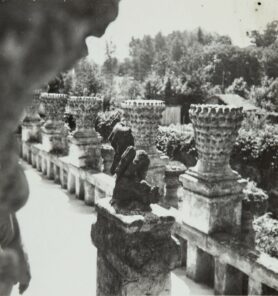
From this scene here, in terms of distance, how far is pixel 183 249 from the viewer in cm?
582

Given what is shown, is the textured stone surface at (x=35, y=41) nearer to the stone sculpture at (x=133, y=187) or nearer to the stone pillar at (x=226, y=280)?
the stone sculpture at (x=133, y=187)

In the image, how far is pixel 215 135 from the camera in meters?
5.13

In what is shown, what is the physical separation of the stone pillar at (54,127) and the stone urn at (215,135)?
604 centimetres

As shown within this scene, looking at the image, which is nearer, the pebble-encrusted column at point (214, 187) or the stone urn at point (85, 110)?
the pebble-encrusted column at point (214, 187)

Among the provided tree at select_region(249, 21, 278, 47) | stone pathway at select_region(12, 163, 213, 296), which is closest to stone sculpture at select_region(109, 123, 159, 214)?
stone pathway at select_region(12, 163, 213, 296)

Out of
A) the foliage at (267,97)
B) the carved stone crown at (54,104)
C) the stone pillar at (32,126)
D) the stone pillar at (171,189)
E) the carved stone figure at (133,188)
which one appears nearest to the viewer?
the carved stone figure at (133,188)

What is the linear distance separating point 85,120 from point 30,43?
319 inches

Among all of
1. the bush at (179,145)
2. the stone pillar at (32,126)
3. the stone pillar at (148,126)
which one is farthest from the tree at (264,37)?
the stone pillar at (148,126)

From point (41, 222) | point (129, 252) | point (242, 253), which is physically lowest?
point (41, 222)

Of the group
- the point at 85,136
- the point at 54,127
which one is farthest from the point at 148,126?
the point at 54,127

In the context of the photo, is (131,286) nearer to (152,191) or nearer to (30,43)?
(152,191)

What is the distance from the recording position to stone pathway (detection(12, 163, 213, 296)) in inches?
210

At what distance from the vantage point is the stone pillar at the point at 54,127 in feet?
35.2

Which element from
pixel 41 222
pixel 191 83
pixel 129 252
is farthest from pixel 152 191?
pixel 191 83
